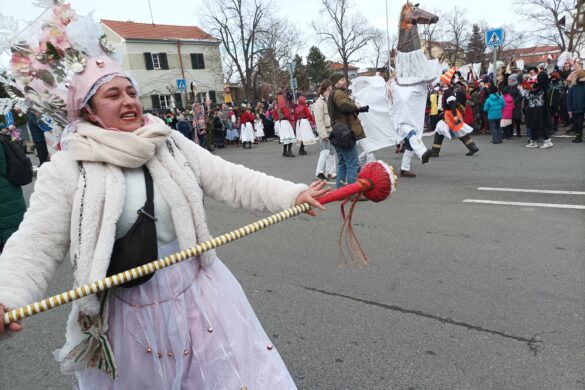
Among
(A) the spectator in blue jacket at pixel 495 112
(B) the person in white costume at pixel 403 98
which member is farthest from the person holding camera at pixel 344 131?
(A) the spectator in blue jacket at pixel 495 112

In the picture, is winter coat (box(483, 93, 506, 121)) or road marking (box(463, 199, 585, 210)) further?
winter coat (box(483, 93, 506, 121))

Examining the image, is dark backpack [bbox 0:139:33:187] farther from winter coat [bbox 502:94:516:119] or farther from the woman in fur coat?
winter coat [bbox 502:94:516:119]

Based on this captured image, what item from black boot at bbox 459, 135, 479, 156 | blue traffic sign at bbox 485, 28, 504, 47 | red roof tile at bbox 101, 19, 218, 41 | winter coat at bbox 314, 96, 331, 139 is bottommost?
black boot at bbox 459, 135, 479, 156

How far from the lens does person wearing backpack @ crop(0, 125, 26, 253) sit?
4.66m

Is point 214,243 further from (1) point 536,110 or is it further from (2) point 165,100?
(2) point 165,100

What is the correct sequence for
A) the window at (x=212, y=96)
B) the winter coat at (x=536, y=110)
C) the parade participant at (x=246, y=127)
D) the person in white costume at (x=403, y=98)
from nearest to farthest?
the person in white costume at (x=403, y=98), the winter coat at (x=536, y=110), the parade participant at (x=246, y=127), the window at (x=212, y=96)

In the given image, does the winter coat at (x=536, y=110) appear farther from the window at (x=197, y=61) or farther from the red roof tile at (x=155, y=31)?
the window at (x=197, y=61)

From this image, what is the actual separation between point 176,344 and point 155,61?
44225mm

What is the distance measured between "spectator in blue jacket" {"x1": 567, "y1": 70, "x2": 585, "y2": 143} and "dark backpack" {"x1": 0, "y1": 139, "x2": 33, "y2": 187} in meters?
10.9

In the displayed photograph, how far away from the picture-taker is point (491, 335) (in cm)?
300

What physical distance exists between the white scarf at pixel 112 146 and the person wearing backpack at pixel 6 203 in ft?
11.7

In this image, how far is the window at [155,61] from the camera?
135 ft

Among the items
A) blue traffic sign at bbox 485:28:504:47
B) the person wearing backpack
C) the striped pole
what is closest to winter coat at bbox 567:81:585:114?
blue traffic sign at bbox 485:28:504:47

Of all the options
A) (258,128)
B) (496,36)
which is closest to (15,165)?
(496,36)
